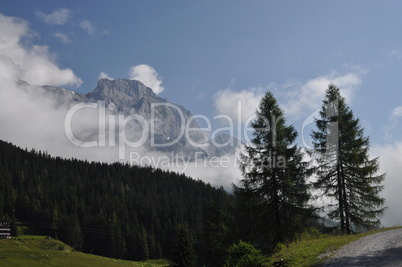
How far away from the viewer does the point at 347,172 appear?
28.0 meters

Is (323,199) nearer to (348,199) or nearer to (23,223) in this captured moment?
(348,199)

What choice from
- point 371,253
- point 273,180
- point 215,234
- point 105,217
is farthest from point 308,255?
point 105,217

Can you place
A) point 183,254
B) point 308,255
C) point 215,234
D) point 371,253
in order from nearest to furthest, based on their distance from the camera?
point 371,253 → point 308,255 → point 183,254 → point 215,234

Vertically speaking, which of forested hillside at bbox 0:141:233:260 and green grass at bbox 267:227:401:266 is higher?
green grass at bbox 267:227:401:266

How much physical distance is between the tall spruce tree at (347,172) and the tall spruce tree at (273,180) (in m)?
2.15

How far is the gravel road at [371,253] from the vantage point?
523 inches

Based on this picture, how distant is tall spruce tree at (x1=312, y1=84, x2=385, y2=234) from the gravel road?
953cm

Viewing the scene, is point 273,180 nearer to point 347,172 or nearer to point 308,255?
point 347,172

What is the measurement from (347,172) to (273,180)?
6.65m

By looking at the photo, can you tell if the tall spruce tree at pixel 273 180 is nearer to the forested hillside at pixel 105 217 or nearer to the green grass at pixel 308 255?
the green grass at pixel 308 255

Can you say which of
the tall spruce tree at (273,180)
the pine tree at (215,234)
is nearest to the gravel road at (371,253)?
the tall spruce tree at (273,180)

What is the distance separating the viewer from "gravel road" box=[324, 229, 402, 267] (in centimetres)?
1328

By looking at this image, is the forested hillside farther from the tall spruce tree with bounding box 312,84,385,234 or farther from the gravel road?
the gravel road

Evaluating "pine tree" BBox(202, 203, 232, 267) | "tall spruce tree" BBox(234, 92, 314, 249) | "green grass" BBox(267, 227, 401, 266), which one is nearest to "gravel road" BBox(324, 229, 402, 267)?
"green grass" BBox(267, 227, 401, 266)
